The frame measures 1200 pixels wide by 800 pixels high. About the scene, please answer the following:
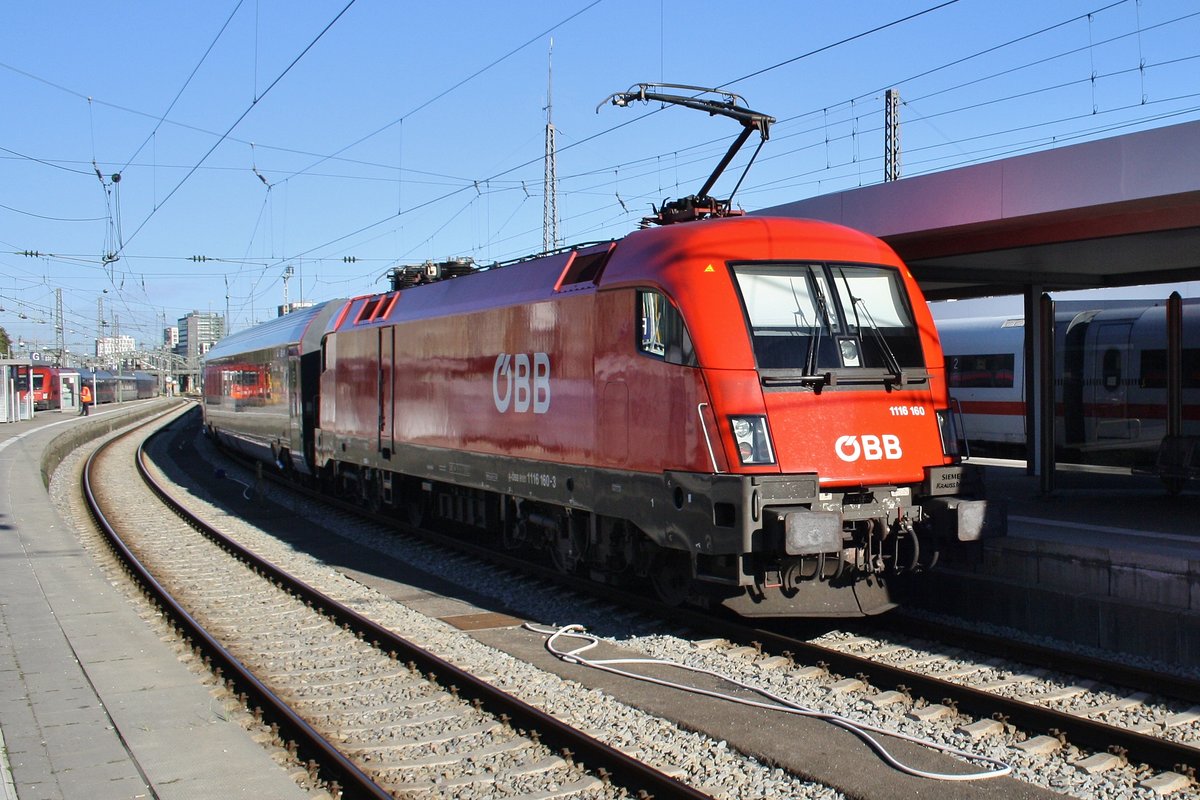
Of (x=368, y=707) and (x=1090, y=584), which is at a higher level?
(x=1090, y=584)

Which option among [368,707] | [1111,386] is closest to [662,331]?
[368,707]

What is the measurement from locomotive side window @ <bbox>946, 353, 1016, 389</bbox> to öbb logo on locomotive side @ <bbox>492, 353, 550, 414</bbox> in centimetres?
1606

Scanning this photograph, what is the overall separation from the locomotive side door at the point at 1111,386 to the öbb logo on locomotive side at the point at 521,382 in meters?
8.34

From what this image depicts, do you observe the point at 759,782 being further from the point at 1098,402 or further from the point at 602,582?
the point at 1098,402

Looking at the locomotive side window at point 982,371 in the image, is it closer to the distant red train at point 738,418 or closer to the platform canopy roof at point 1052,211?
the platform canopy roof at point 1052,211

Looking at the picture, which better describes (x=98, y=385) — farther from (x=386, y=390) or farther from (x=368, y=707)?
(x=368, y=707)

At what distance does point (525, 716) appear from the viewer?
7188 millimetres

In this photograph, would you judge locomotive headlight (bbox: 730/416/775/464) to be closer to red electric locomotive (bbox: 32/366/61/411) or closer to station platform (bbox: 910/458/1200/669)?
station platform (bbox: 910/458/1200/669)

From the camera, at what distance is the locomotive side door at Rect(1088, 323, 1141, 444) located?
49.3ft

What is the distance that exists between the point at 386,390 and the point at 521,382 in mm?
5209

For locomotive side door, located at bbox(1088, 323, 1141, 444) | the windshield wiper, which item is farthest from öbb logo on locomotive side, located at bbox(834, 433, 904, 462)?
locomotive side door, located at bbox(1088, 323, 1141, 444)

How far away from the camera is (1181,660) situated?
8547 millimetres

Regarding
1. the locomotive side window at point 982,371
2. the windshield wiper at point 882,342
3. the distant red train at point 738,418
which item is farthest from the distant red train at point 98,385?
the windshield wiper at point 882,342

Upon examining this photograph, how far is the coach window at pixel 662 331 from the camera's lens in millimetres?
8789
